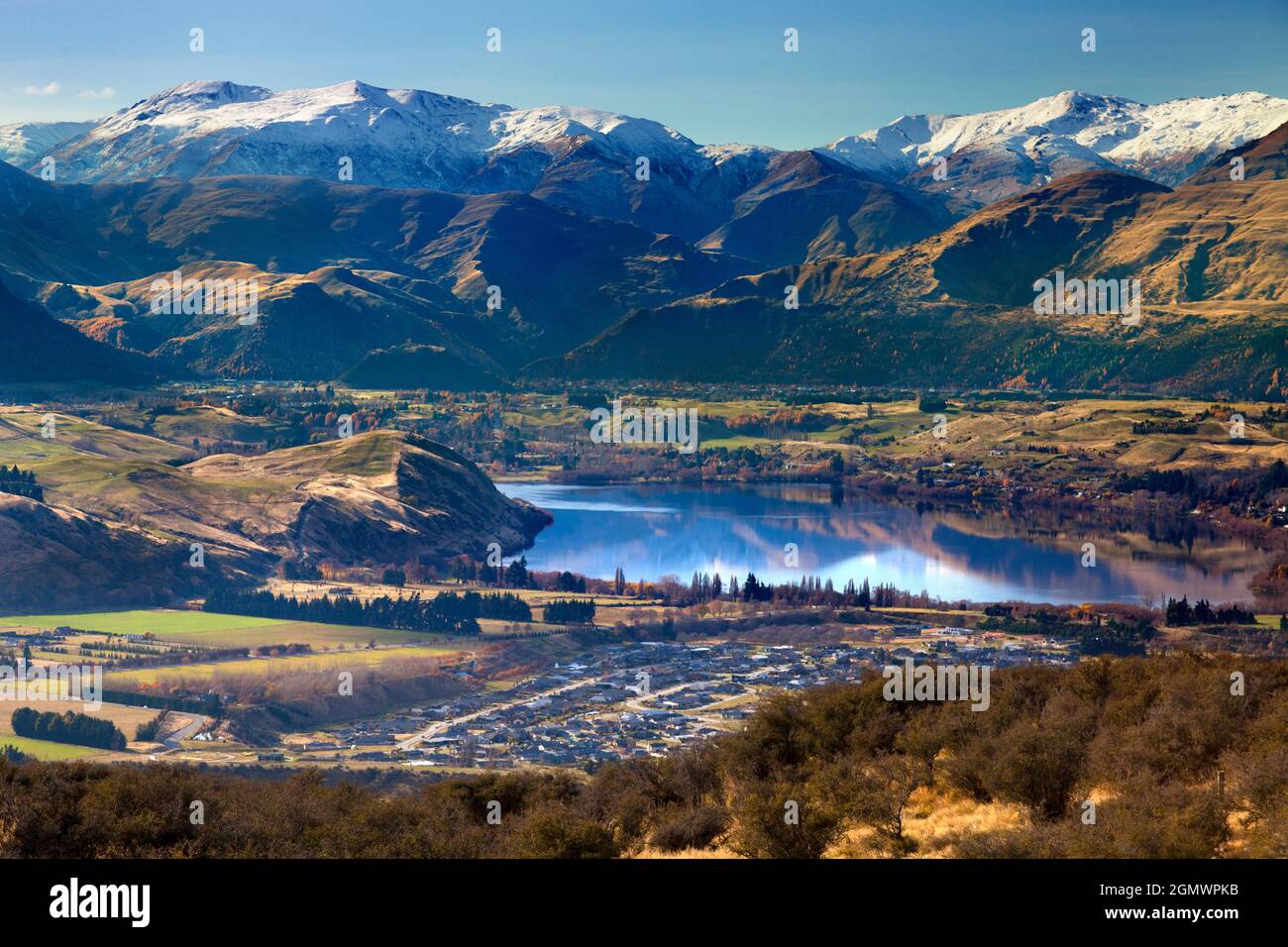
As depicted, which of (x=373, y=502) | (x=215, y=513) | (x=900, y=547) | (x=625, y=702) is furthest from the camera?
(x=373, y=502)

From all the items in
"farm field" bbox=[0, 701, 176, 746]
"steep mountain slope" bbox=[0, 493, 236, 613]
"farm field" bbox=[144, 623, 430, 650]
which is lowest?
"farm field" bbox=[144, 623, 430, 650]

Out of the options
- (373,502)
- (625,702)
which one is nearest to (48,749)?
(625,702)

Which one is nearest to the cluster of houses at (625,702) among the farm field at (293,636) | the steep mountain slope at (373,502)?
the farm field at (293,636)

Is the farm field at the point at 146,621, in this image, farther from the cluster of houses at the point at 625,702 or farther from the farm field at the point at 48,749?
the farm field at the point at 48,749

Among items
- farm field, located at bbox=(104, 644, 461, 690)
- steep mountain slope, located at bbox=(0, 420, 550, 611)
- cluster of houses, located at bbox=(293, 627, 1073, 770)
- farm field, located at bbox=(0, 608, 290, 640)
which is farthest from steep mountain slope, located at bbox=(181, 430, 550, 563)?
cluster of houses, located at bbox=(293, 627, 1073, 770)

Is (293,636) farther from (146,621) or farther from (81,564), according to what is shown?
(81,564)

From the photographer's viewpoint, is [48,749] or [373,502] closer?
A: [48,749]

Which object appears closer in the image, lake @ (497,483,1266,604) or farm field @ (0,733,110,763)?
farm field @ (0,733,110,763)

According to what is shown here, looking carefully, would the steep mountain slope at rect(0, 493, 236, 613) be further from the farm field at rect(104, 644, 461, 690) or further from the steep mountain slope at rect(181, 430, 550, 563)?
the farm field at rect(104, 644, 461, 690)
